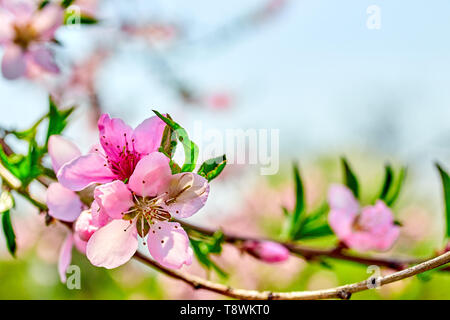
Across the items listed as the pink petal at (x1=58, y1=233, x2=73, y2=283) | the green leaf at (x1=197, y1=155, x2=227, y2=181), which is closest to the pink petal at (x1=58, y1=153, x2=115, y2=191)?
the green leaf at (x1=197, y1=155, x2=227, y2=181)

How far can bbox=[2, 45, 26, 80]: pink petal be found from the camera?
3.28 feet

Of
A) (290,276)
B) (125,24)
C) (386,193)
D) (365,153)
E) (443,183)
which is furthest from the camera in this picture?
(365,153)

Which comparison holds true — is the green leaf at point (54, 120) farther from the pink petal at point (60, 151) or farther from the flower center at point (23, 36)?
the flower center at point (23, 36)

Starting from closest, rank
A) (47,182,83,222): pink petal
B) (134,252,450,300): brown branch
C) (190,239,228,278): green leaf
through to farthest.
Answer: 1. (134,252,450,300): brown branch
2. (47,182,83,222): pink petal
3. (190,239,228,278): green leaf

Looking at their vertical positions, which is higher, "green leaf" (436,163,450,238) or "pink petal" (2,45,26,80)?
"pink petal" (2,45,26,80)

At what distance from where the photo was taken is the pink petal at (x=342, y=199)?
999 mm

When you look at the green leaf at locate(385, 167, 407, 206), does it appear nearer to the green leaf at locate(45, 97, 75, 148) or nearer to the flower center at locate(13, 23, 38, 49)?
the green leaf at locate(45, 97, 75, 148)

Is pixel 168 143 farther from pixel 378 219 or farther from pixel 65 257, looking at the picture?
pixel 378 219

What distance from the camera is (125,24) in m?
3.78
